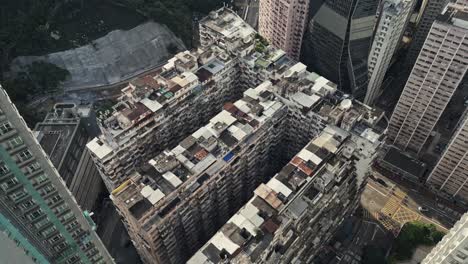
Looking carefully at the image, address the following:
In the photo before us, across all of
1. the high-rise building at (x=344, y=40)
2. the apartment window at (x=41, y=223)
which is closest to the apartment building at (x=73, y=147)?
the apartment window at (x=41, y=223)

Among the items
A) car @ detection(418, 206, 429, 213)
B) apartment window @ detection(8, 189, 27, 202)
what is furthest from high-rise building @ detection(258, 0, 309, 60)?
apartment window @ detection(8, 189, 27, 202)

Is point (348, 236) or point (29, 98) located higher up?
point (29, 98)

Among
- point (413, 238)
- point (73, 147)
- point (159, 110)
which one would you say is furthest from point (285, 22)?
point (73, 147)

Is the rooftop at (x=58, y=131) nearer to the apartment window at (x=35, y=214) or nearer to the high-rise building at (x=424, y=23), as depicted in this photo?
the apartment window at (x=35, y=214)

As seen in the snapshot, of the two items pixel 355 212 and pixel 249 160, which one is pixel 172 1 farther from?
pixel 355 212

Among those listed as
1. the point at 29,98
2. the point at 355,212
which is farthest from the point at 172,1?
the point at 355,212
